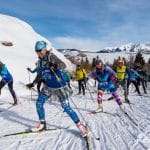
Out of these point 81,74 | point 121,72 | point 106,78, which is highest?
point 106,78

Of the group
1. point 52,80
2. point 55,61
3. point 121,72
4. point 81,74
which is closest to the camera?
point 55,61

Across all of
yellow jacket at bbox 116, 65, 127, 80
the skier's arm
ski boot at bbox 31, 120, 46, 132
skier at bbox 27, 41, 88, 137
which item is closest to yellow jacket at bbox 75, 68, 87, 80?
yellow jacket at bbox 116, 65, 127, 80

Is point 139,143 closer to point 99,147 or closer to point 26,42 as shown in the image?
point 99,147

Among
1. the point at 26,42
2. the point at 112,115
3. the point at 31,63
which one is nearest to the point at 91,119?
the point at 112,115

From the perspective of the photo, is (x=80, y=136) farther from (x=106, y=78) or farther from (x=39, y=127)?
(x=106, y=78)

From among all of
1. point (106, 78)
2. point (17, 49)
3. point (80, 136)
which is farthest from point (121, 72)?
point (17, 49)

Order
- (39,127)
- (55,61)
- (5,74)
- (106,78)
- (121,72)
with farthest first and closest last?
(121,72) < (5,74) < (106,78) < (39,127) < (55,61)

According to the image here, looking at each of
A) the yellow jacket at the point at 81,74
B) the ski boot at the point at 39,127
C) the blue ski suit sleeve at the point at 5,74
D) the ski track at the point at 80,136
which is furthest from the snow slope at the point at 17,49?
the ski boot at the point at 39,127

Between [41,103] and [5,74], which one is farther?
[5,74]

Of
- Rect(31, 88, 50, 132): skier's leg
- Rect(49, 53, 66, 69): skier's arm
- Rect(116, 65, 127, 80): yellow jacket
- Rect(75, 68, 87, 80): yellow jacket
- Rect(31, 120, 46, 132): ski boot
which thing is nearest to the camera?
Rect(49, 53, 66, 69): skier's arm

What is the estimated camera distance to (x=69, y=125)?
9.17 meters

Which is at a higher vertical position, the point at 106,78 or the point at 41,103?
the point at 106,78

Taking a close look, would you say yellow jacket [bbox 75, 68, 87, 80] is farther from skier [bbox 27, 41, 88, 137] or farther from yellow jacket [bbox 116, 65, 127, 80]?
skier [bbox 27, 41, 88, 137]

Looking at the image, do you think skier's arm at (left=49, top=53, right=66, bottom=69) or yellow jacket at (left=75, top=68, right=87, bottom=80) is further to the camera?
yellow jacket at (left=75, top=68, right=87, bottom=80)
